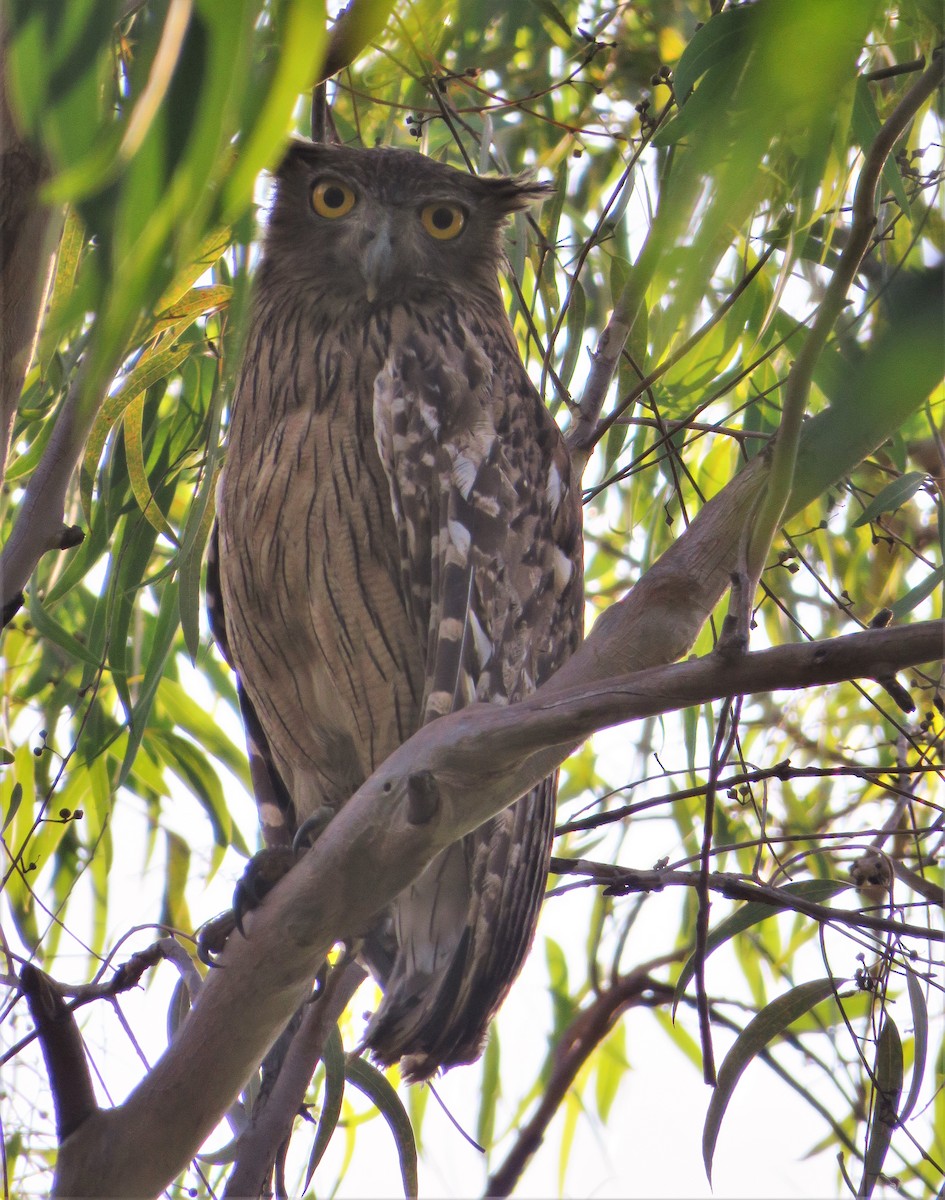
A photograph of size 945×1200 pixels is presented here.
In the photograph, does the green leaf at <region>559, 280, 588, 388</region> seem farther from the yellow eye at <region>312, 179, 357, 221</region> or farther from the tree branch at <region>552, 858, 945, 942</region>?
the tree branch at <region>552, 858, 945, 942</region>

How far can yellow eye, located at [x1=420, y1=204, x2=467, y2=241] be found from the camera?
7.86ft

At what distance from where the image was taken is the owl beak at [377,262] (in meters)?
2.25

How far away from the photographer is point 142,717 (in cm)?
189

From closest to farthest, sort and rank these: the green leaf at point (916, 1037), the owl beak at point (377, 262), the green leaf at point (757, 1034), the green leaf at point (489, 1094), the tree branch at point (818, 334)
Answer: the tree branch at point (818, 334) < the green leaf at point (757, 1034) < the green leaf at point (916, 1037) < the owl beak at point (377, 262) < the green leaf at point (489, 1094)

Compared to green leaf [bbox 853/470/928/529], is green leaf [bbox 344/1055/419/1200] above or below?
below

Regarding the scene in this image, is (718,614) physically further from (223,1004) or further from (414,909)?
(223,1004)

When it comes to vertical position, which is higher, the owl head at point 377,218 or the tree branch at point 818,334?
the owl head at point 377,218

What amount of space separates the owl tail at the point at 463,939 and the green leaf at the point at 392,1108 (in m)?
0.15

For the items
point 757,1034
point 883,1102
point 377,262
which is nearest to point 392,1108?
point 757,1034

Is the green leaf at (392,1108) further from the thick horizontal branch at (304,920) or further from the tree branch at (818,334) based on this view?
the tree branch at (818,334)

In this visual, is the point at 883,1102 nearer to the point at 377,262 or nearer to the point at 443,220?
the point at 377,262

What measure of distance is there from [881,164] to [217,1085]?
3.52 ft

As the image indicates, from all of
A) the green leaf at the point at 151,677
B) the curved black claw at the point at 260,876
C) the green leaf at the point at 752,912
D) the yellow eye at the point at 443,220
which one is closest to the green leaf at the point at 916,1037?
the green leaf at the point at 752,912

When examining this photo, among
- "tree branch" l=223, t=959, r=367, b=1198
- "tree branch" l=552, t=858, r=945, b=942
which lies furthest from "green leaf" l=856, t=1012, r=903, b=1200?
"tree branch" l=223, t=959, r=367, b=1198
